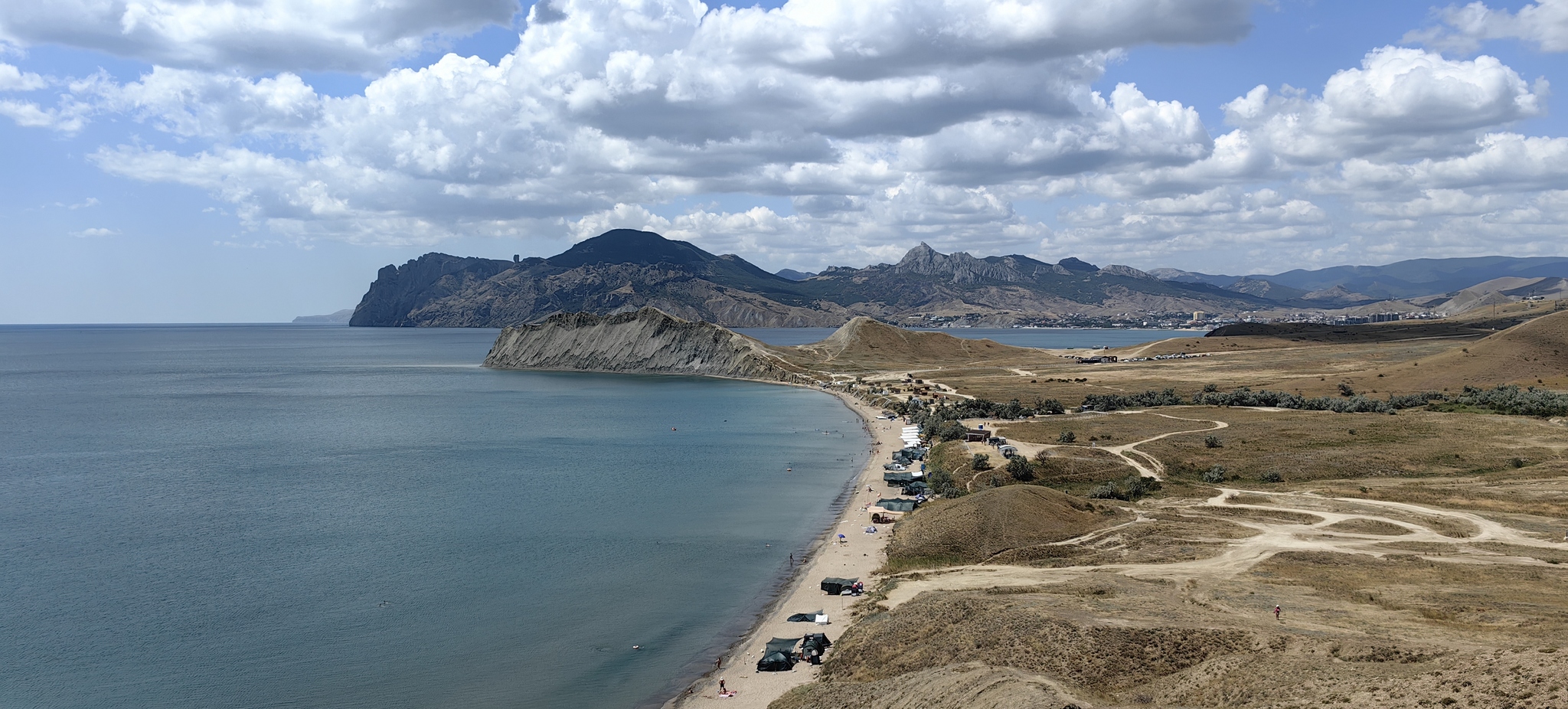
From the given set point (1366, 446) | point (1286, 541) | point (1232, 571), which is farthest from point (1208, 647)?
point (1366, 446)

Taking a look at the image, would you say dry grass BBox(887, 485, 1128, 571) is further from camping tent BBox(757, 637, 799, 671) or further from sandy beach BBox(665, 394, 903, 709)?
camping tent BBox(757, 637, 799, 671)

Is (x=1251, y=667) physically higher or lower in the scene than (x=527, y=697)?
higher

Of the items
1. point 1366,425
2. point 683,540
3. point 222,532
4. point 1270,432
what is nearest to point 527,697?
point 683,540

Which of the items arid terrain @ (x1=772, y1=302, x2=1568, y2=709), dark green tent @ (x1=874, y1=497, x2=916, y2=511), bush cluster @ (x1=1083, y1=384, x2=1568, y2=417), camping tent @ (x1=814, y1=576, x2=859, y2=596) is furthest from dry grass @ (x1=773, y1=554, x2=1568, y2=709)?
bush cluster @ (x1=1083, y1=384, x2=1568, y2=417)

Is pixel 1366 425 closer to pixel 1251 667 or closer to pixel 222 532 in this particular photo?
pixel 1251 667

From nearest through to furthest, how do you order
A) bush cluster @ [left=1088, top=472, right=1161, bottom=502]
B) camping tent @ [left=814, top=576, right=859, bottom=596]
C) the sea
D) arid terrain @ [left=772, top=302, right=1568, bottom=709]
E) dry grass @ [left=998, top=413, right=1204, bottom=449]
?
arid terrain @ [left=772, top=302, right=1568, bottom=709]
the sea
camping tent @ [left=814, top=576, right=859, bottom=596]
bush cluster @ [left=1088, top=472, right=1161, bottom=502]
dry grass @ [left=998, top=413, right=1204, bottom=449]

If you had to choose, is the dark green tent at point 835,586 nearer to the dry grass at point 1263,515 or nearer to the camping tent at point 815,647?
the camping tent at point 815,647
